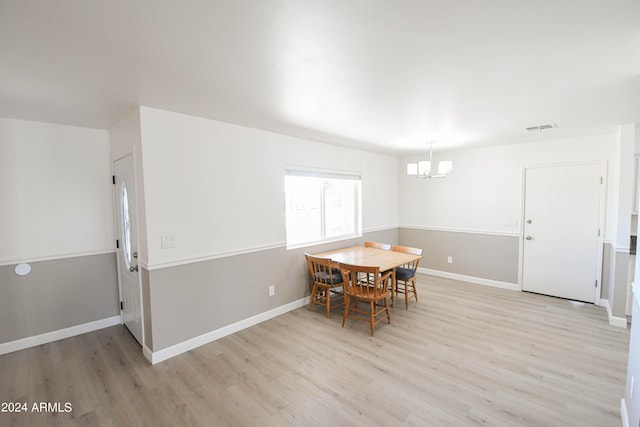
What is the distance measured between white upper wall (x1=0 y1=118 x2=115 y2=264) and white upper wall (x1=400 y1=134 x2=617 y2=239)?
522 cm

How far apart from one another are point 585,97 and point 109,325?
5674mm

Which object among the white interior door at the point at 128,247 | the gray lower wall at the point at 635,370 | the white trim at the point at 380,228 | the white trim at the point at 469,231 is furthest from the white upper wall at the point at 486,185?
the white interior door at the point at 128,247

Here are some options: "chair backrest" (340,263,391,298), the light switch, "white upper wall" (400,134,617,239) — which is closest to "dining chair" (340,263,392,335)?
"chair backrest" (340,263,391,298)

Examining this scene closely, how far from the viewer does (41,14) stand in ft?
4.22

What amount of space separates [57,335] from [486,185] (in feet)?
21.2

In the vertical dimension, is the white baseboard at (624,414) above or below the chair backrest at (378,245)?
below

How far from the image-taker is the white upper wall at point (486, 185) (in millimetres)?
4137

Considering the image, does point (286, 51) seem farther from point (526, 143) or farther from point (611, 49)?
point (526, 143)

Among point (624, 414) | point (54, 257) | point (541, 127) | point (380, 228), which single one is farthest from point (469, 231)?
point (54, 257)

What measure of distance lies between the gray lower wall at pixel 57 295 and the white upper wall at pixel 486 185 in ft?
17.4

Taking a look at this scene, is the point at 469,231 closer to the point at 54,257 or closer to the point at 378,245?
the point at 378,245

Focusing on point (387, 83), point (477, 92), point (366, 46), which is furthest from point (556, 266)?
point (366, 46)

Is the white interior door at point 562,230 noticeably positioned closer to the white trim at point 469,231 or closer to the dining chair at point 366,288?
the white trim at point 469,231

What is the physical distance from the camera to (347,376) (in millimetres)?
2506
